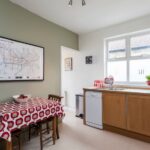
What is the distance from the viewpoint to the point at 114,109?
9.10 ft

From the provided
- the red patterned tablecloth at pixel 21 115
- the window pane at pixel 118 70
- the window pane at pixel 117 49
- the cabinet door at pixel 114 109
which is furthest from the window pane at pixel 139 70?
the red patterned tablecloth at pixel 21 115

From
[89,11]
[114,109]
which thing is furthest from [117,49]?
[114,109]

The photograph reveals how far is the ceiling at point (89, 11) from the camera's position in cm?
246

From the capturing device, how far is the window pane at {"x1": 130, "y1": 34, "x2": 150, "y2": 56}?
313 centimetres

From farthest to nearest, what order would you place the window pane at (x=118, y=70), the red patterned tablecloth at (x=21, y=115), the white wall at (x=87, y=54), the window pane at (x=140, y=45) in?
the window pane at (x=118, y=70)
the white wall at (x=87, y=54)
the window pane at (x=140, y=45)
the red patterned tablecloth at (x=21, y=115)

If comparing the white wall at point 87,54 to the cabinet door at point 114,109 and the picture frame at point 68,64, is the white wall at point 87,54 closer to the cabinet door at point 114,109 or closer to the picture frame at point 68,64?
the picture frame at point 68,64

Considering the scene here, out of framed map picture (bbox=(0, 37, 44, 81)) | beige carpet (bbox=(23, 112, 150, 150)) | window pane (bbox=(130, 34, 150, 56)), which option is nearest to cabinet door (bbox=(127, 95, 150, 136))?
beige carpet (bbox=(23, 112, 150, 150))

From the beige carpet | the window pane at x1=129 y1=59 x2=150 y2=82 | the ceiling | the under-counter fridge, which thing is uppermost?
the ceiling

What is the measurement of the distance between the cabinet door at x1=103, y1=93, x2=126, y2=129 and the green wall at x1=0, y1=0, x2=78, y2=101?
1323 mm

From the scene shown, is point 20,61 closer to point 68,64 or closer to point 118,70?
point 68,64

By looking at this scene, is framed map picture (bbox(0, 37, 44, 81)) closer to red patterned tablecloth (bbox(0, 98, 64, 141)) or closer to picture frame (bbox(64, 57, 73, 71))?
red patterned tablecloth (bbox(0, 98, 64, 141))

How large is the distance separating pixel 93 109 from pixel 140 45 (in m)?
2.01

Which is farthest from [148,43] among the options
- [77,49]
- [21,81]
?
[21,81]

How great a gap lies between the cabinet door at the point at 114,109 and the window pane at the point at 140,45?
4.32 ft
